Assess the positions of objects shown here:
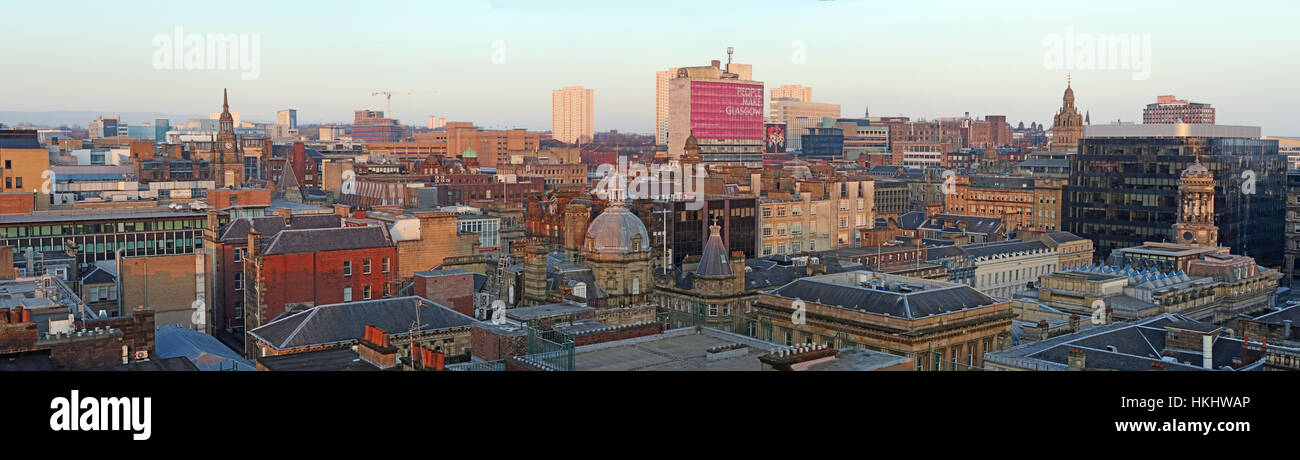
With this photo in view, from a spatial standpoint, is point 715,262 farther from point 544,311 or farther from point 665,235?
point 544,311

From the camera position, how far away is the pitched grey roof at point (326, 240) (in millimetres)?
45656

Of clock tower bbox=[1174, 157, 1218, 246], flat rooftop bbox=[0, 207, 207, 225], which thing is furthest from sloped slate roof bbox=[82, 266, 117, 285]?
clock tower bbox=[1174, 157, 1218, 246]

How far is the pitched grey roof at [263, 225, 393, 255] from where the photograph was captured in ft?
150

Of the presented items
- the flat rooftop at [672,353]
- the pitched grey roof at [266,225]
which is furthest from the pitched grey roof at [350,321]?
the pitched grey roof at [266,225]

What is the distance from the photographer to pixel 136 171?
107m

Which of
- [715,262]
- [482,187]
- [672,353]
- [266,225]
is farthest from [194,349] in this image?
[482,187]

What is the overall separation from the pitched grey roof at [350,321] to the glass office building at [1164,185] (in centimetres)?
5845

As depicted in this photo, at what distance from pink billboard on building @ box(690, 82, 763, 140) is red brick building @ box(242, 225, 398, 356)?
13829cm

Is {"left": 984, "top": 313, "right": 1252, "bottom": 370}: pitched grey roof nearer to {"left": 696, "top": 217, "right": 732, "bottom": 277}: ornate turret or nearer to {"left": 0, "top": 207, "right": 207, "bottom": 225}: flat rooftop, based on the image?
{"left": 696, "top": 217, "right": 732, "bottom": 277}: ornate turret

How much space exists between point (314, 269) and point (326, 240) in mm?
1581

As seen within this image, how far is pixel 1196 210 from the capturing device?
2682 inches
